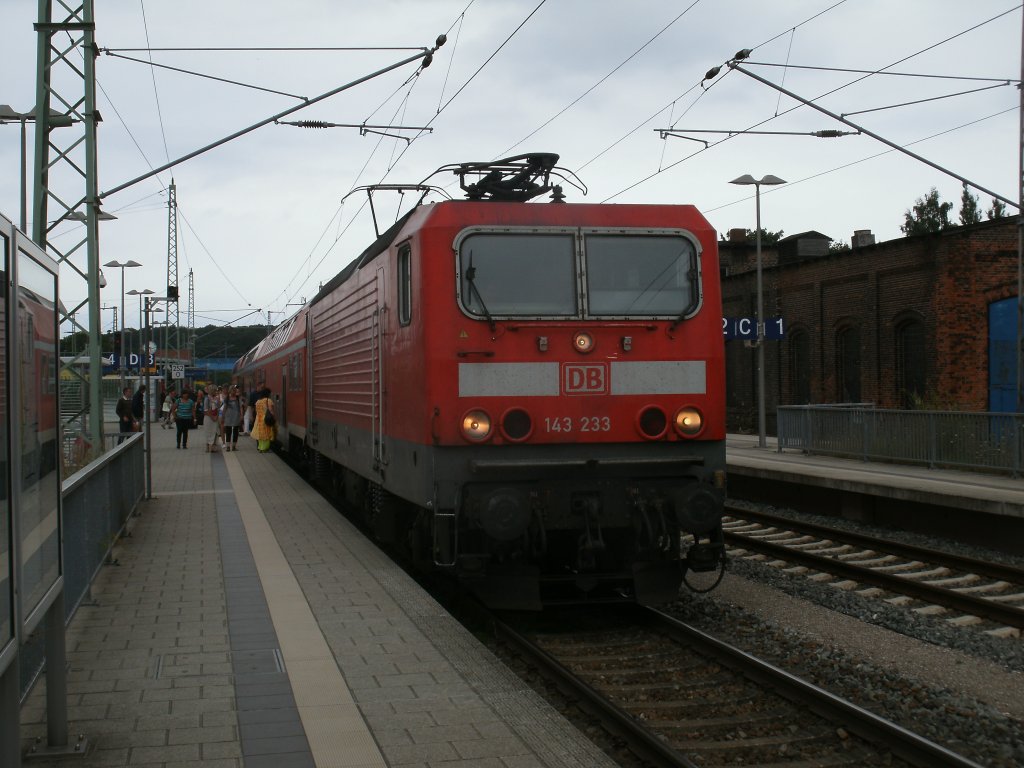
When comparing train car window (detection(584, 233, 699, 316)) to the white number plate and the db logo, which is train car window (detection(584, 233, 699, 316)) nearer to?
the db logo

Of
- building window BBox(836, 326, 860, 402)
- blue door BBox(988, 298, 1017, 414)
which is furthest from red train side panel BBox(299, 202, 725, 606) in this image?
building window BBox(836, 326, 860, 402)

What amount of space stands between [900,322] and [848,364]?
277 cm

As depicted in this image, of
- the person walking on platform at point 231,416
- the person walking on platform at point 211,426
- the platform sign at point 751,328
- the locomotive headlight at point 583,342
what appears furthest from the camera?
the person walking on platform at point 231,416

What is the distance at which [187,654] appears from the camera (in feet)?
21.3

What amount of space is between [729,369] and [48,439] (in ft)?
111

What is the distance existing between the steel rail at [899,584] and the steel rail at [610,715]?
3.86 m

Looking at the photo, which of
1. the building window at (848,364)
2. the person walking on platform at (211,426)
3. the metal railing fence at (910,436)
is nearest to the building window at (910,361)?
the building window at (848,364)

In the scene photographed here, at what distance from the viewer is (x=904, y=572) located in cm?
1082

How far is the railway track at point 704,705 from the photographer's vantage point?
5.21 meters

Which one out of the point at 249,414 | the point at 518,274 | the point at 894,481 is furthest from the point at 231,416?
the point at 518,274

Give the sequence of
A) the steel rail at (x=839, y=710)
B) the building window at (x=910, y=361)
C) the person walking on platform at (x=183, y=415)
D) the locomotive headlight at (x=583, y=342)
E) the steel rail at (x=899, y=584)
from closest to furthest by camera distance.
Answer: the steel rail at (x=839, y=710) < the locomotive headlight at (x=583, y=342) < the steel rail at (x=899, y=584) < the building window at (x=910, y=361) < the person walking on platform at (x=183, y=415)

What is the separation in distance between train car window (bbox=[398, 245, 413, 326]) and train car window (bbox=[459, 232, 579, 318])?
52 cm

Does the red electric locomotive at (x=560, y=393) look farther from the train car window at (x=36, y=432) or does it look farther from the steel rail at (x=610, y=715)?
the train car window at (x=36, y=432)

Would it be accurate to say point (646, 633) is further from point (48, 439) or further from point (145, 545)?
point (145, 545)
